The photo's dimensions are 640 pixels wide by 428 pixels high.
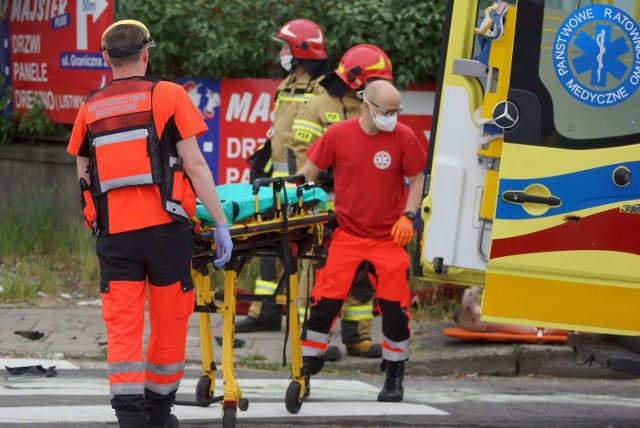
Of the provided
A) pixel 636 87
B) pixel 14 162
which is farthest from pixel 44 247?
pixel 636 87

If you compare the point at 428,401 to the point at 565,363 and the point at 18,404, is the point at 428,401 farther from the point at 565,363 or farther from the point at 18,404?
the point at 18,404

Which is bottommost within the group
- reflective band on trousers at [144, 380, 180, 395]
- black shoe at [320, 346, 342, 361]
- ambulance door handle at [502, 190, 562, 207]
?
black shoe at [320, 346, 342, 361]

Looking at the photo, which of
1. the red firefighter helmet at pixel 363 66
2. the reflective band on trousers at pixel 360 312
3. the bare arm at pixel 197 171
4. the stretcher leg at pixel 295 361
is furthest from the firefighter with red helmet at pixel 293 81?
the bare arm at pixel 197 171

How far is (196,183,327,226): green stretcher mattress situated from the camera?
18.5 feet

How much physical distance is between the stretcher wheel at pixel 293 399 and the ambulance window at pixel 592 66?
1907 mm

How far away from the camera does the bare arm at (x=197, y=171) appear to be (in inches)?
204

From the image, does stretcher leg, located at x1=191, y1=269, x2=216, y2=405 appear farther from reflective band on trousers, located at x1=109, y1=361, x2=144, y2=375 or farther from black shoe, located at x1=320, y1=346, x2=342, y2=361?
black shoe, located at x1=320, y1=346, x2=342, y2=361

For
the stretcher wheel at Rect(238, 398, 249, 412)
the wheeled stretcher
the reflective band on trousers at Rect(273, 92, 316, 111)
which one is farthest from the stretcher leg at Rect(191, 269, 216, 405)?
the reflective band on trousers at Rect(273, 92, 316, 111)

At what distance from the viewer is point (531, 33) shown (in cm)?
558

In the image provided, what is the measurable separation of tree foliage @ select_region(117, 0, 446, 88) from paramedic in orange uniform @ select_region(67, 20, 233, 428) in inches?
184

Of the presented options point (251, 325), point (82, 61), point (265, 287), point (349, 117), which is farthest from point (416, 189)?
point (82, 61)

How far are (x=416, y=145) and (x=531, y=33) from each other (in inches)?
59.0

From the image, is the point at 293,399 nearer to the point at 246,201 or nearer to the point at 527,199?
the point at 246,201

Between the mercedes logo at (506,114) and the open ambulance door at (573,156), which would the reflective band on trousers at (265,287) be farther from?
the mercedes logo at (506,114)
